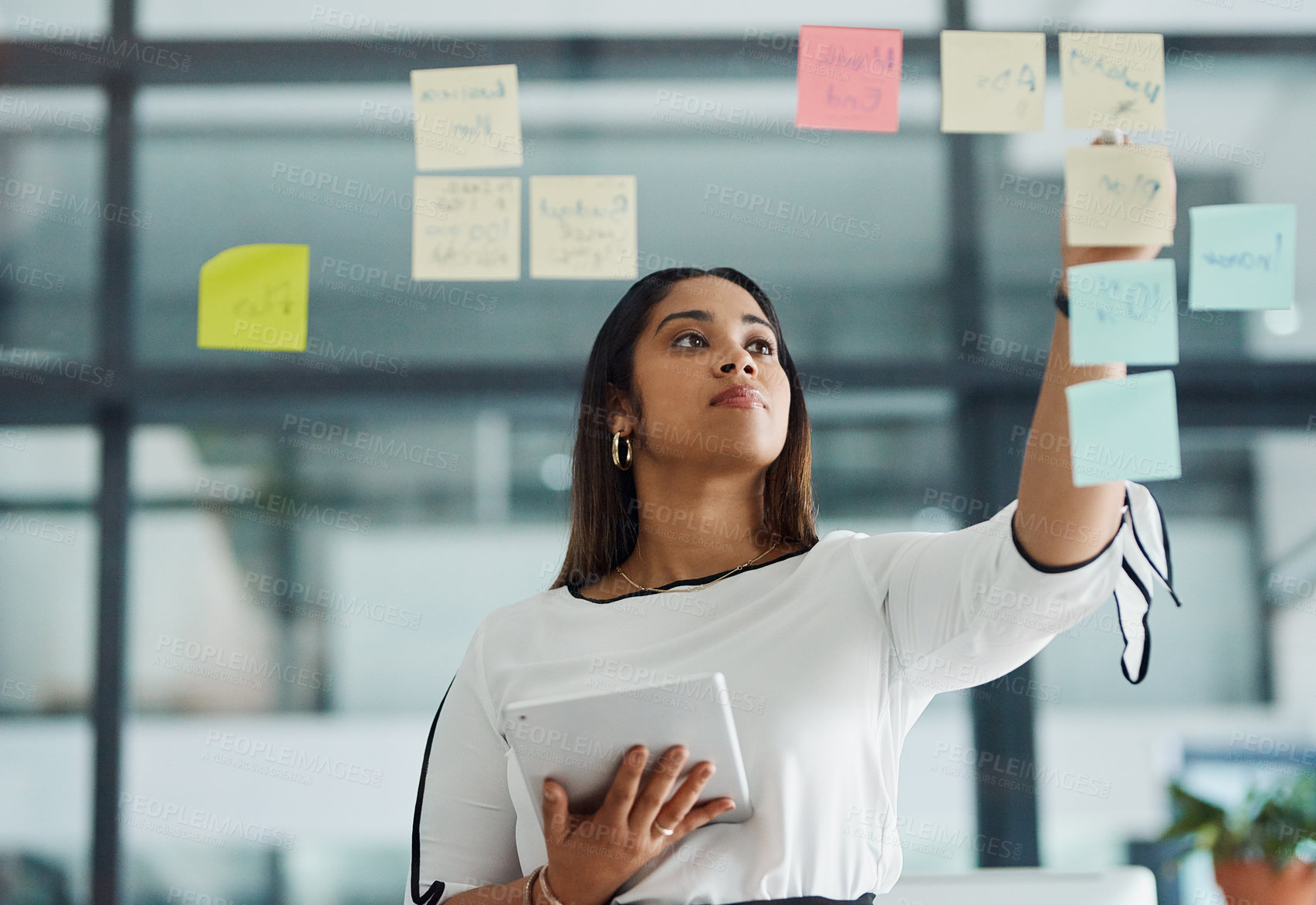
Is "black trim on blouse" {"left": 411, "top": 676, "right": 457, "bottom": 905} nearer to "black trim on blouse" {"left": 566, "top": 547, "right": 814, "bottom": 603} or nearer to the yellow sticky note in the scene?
"black trim on blouse" {"left": 566, "top": 547, "right": 814, "bottom": 603}

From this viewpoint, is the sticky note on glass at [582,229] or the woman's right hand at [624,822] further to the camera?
the sticky note on glass at [582,229]

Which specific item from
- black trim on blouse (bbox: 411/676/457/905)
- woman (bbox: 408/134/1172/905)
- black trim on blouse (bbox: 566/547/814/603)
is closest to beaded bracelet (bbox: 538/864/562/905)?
woman (bbox: 408/134/1172/905)

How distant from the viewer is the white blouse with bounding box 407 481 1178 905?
100 cm

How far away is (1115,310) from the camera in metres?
0.96

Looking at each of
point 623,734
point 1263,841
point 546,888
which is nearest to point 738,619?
point 623,734

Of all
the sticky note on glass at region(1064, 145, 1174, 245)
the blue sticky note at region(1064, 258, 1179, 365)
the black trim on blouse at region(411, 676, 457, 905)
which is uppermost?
the sticky note on glass at region(1064, 145, 1174, 245)

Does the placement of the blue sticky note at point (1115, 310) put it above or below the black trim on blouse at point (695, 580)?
above

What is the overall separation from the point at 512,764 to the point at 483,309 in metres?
1.60

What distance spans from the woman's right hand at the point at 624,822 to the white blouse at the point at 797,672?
44 mm

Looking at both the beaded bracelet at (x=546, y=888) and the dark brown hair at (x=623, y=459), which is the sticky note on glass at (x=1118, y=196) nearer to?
the dark brown hair at (x=623, y=459)

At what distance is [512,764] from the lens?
1199mm

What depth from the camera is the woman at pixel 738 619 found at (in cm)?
98

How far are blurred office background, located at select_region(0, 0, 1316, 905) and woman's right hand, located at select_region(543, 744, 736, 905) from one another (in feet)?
4.96

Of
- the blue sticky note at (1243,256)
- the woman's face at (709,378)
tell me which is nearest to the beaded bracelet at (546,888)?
the woman's face at (709,378)
